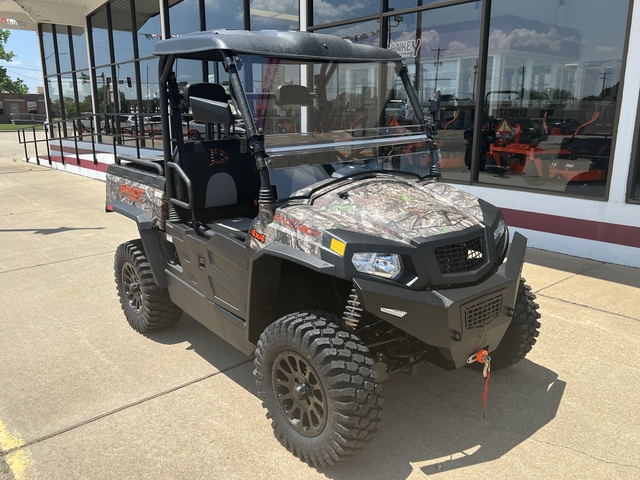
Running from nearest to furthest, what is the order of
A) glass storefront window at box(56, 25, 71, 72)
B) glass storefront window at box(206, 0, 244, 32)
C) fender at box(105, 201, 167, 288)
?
fender at box(105, 201, 167, 288) → glass storefront window at box(206, 0, 244, 32) → glass storefront window at box(56, 25, 71, 72)

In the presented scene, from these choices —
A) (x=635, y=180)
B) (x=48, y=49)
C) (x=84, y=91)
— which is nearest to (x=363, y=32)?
(x=635, y=180)

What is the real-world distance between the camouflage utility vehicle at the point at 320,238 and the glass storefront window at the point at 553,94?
11.3 feet

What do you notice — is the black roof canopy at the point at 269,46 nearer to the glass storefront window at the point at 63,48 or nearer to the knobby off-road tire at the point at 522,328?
the knobby off-road tire at the point at 522,328

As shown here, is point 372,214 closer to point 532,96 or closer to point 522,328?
point 522,328

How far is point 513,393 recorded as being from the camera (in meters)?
3.17

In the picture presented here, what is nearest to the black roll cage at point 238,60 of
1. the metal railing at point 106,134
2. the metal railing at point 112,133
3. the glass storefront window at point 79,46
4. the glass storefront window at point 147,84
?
the metal railing at point 112,133

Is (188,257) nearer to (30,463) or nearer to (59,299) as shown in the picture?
(30,463)

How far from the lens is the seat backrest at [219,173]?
3562mm

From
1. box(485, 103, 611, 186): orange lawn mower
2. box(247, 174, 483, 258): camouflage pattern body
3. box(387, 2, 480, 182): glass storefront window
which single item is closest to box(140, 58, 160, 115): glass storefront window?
box(387, 2, 480, 182): glass storefront window

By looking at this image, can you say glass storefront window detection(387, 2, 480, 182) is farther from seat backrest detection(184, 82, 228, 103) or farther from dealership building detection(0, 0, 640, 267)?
seat backrest detection(184, 82, 228, 103)

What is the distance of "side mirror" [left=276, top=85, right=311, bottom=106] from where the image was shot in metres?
2.97

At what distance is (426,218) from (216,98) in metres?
1.60

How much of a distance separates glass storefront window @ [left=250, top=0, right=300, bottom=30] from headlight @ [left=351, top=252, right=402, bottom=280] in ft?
25.8

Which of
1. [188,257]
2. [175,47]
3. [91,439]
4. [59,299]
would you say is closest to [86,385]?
[91,439]
